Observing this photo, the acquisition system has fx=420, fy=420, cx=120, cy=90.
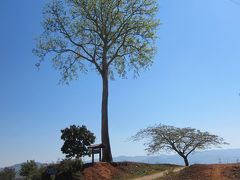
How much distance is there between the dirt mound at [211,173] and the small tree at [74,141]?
37.0 ft

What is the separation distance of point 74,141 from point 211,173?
14365 mm

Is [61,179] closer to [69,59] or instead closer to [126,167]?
[126,167]

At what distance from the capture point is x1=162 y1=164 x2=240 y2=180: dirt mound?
18234 millimetres

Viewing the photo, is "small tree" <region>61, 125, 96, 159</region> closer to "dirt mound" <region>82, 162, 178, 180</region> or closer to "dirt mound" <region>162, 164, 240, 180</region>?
"dirt mound" <region>82, 162, 178, 180</region>

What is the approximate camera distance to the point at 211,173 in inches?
756

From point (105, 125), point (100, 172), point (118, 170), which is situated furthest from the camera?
point (105, 125)

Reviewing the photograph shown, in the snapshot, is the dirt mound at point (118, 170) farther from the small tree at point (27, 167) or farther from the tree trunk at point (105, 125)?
the small tree at point (27, 167)

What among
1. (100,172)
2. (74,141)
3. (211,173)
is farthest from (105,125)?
(211,173)

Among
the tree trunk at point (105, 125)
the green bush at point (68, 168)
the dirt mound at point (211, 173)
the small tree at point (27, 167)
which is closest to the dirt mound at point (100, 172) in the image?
the green bush at point (68, 168)

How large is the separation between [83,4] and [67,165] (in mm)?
13566

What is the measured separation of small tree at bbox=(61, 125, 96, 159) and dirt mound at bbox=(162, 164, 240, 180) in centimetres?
1128

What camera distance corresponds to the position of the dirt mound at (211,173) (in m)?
18.2

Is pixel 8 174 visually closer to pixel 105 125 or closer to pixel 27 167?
pixel 27 167

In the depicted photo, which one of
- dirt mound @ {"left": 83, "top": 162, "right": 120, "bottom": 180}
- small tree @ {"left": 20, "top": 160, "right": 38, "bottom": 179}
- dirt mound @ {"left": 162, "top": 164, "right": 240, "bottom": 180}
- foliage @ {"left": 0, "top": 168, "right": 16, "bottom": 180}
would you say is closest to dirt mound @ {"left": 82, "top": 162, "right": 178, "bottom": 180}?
dirt mound @ {"left": 83, "top": 162, "right": 120, "bottom": 180}
